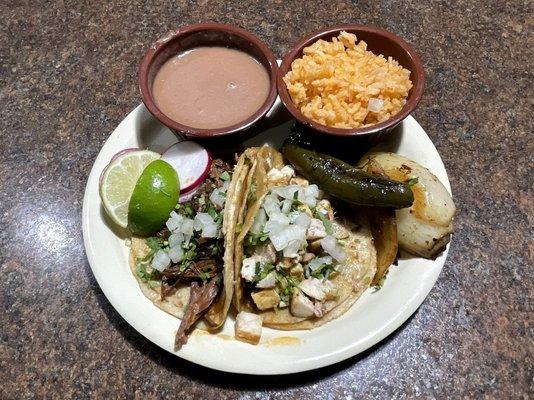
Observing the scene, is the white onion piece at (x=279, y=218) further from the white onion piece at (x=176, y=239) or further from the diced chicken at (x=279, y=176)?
the white onion piece at (x=176, y=239)

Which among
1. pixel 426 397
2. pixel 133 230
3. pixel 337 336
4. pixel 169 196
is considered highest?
pixel 169 196

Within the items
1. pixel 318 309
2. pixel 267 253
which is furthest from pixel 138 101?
pixel 318 309

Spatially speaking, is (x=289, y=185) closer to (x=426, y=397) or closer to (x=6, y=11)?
(x=426, y=397)

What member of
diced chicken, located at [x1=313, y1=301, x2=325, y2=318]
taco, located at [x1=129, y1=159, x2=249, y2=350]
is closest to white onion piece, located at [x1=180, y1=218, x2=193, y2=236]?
taco, located at [x1=129, y1=159, x2=249, y2=350]

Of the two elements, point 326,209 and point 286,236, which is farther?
point 326,209

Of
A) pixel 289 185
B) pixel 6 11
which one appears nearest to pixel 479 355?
pixel 289 185

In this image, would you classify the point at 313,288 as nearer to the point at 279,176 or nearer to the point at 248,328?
the point at 248,328

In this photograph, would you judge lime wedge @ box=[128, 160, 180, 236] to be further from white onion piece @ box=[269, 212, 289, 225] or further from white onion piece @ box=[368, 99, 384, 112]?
white onion piece @ box=[368, 99, 384, 112]
